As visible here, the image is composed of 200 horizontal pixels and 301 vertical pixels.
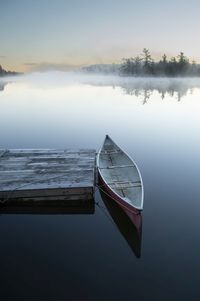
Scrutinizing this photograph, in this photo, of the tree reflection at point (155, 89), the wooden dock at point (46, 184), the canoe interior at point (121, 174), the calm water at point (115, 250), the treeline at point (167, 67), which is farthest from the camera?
the treeline at point (167, 67)

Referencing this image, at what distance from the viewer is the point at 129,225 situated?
10.2 m

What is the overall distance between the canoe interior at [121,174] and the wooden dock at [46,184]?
713 millimetres

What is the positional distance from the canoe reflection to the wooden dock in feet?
3.37

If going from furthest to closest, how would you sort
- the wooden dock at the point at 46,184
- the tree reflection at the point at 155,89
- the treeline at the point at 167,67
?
1. the treeline at the point at 167,67
2. the tree reflection at the point at 155,89
3. the wooden dock at the point at 46,184

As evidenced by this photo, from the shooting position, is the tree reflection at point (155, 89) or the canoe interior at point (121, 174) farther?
the tree reflection at point (155, 89)

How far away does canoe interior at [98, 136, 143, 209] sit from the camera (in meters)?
10.9

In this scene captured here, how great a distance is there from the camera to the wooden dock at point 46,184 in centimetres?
1145

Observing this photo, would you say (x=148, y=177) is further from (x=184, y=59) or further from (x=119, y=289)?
(x=184, y=59)

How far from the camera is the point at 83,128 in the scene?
2567 centimetres

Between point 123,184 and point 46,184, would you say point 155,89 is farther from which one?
point 46,184

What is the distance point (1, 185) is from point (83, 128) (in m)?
14.4

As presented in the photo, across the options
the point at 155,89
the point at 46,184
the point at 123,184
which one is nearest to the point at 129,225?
the point at 123,184

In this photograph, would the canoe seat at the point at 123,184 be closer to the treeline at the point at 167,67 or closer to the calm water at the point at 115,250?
the calm water at the point at 115,250

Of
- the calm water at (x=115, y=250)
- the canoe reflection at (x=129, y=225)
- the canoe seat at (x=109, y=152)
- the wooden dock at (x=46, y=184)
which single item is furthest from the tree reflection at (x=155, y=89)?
the canoe reflection at (x=129, y=225)
